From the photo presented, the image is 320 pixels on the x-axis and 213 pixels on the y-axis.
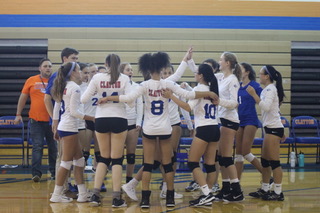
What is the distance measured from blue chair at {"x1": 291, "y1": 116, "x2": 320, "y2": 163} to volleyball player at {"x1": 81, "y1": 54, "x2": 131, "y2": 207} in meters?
5.60

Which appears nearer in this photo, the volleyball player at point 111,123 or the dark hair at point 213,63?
the volleyball player at point 111,123

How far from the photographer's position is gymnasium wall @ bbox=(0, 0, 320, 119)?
35.6ft

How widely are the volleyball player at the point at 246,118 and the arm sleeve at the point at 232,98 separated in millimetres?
517

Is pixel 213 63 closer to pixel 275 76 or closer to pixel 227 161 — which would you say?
pixel 275 76

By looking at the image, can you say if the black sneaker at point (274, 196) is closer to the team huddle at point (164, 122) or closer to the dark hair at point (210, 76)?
the team huddle at point (164, 122)

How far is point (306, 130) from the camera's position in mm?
11008

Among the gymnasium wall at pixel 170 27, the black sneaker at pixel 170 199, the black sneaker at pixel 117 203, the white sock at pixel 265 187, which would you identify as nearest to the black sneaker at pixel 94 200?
the black sneaker at pixel 117 203

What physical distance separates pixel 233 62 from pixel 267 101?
595mm

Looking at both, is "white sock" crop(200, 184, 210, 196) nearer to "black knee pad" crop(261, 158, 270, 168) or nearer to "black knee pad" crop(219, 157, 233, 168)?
"black knee pad" crop(219, 157, 233, 168)

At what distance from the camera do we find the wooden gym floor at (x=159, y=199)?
15.2 feet

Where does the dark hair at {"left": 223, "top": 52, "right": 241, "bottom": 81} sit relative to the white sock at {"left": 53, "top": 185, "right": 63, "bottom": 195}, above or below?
Result: above

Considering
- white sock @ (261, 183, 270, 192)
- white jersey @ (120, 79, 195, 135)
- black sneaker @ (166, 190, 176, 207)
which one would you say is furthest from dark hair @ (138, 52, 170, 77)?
white sock @ (261, 183, 270, 192)

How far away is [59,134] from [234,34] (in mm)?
7119

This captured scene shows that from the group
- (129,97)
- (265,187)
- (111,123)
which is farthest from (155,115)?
(265,187)
